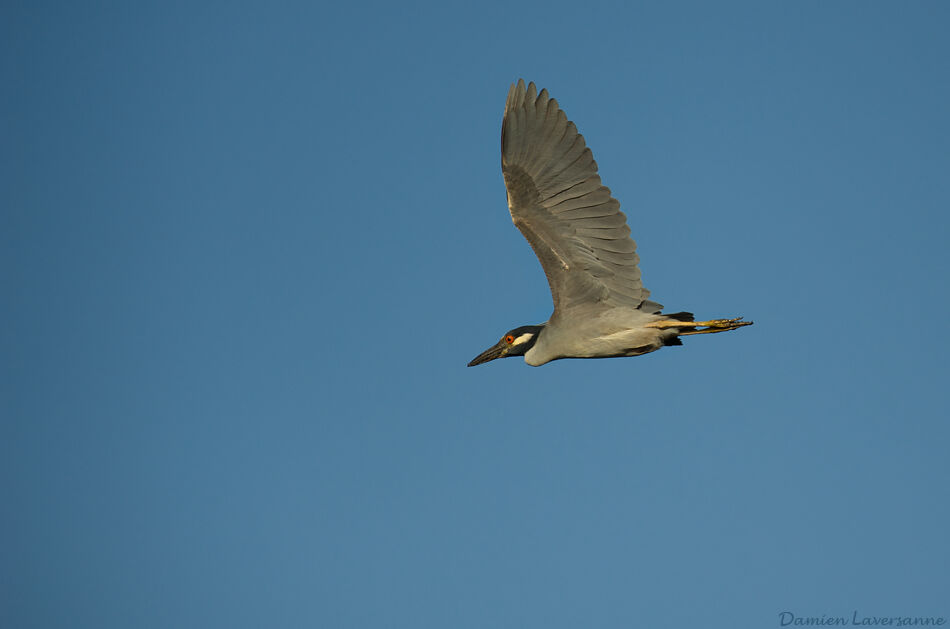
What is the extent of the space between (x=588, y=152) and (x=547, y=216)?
94 cm

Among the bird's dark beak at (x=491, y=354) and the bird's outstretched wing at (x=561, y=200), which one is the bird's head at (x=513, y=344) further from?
the bird's outstretched wing at (x=561, y=200)

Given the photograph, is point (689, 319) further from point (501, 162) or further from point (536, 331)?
point (501, 162)

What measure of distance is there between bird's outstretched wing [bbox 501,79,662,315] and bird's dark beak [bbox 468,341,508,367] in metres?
2.14

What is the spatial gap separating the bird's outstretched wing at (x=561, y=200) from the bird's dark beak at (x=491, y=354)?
2139 millimetres

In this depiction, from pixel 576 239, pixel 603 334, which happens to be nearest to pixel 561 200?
pixel 576 239

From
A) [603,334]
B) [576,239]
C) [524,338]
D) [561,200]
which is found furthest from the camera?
[524,338]

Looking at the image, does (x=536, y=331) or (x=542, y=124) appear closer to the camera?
(x=542, y=124)

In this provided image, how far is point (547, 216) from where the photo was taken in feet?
35.8

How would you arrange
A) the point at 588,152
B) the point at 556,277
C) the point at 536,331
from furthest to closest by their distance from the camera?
the point at 536,331, the point at 556,277, the point at 588,152

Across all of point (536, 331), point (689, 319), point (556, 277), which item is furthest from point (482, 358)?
point (689, 319)

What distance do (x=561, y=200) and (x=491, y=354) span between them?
3.23 m

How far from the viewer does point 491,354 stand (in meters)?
13.2

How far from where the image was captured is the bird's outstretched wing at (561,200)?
10.6 meters

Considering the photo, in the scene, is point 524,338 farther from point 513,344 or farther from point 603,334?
point 603,334
